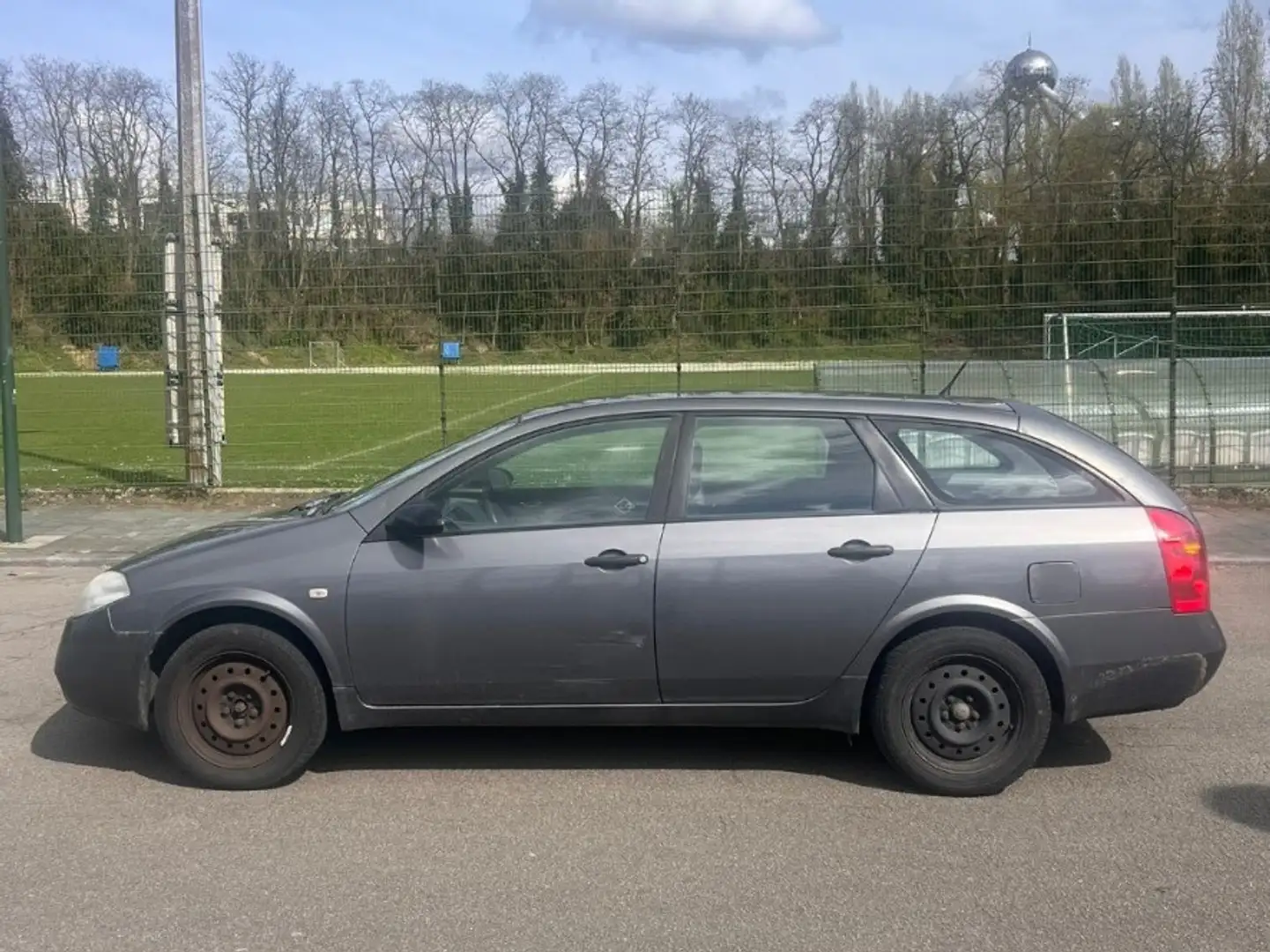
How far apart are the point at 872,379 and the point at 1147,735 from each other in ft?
30.1

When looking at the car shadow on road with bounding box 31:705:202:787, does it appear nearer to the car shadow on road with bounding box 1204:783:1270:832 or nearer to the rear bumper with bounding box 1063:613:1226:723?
the rear bumper with bounding box 1063:613:1226:723

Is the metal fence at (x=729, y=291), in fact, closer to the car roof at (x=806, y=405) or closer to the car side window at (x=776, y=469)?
the car roof at (x=806, y=405)

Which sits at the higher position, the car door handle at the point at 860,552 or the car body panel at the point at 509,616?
the car door handle at the point at 860,552

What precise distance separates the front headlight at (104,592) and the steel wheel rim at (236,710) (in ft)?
1.50

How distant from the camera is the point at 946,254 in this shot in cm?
1311

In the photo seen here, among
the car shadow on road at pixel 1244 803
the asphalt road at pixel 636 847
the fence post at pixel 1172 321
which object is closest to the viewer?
the asphalt road at pixel 636 847

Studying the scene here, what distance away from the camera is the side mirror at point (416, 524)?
16.4 feet

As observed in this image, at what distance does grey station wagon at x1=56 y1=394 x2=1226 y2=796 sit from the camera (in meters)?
4.93

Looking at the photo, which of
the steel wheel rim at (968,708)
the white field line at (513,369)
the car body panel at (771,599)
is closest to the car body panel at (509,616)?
the car body panel at (771,599)

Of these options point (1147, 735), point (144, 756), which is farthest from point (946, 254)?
point (144, 756)

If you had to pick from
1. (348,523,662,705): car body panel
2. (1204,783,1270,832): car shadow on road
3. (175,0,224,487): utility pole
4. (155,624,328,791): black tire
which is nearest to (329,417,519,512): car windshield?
(348,523,662,705): car body panel

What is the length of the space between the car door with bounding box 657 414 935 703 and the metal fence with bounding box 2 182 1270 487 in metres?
7.56

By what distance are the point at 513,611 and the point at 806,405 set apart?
1.50m

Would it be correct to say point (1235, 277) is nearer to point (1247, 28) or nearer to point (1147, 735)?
point (1147, 735)
